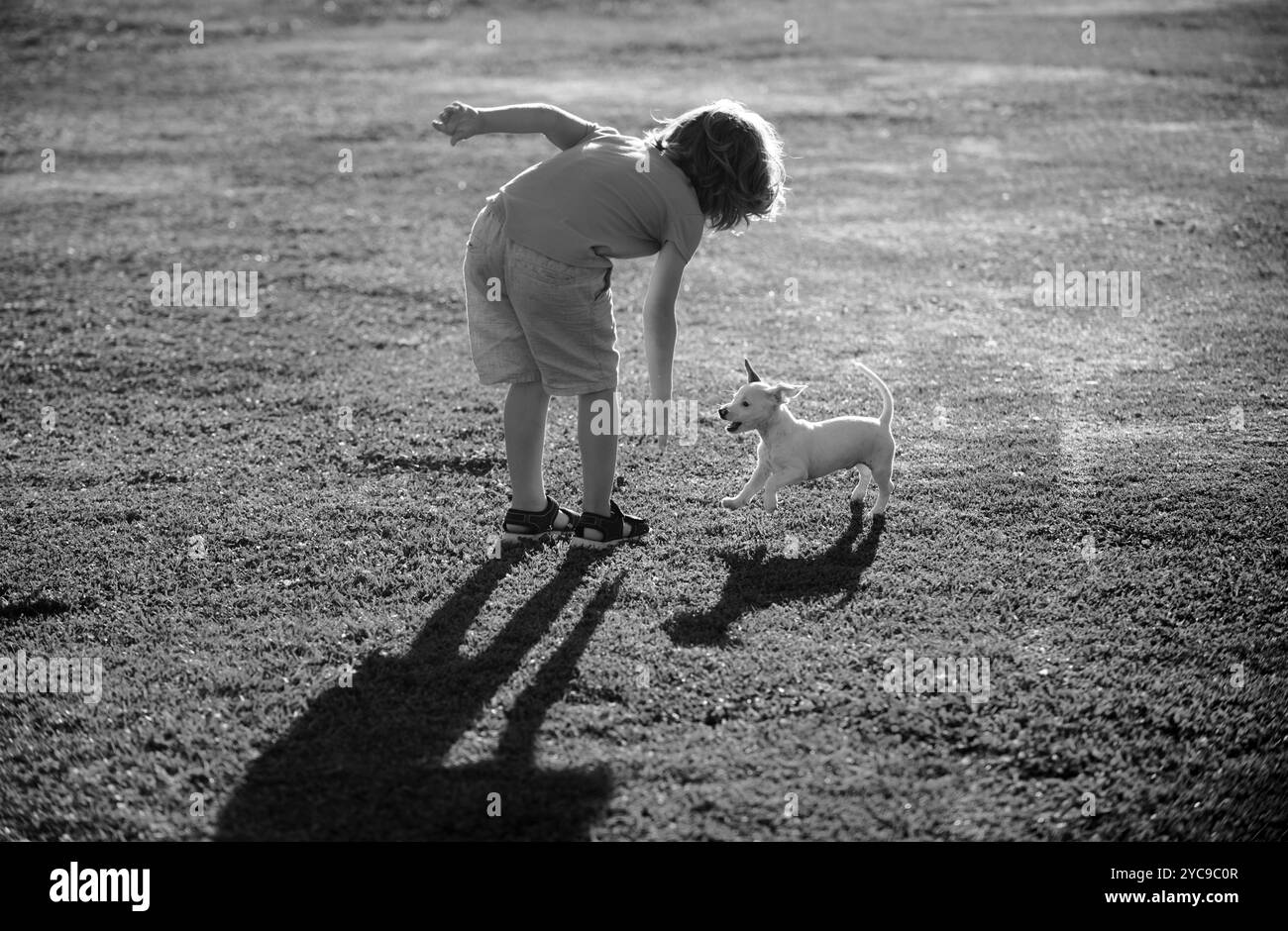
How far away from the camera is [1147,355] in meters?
7.85

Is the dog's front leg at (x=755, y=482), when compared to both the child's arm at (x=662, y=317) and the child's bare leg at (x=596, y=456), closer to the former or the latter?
the child's bare leg at (x=596, y=456)

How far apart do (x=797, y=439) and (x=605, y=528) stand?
0.94 meters

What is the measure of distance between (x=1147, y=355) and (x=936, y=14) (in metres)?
19.5

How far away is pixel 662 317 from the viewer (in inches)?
187

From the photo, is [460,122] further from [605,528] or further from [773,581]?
[773,581]

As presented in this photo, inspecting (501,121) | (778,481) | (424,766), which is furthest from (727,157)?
(424,766)

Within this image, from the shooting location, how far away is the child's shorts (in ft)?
15.5

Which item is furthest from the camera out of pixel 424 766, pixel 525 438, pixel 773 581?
pixel 525 438

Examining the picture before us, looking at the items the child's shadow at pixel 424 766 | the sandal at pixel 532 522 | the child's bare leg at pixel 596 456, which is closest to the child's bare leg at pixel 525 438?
the sandal at pixel 532 522

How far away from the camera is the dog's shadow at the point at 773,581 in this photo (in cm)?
465

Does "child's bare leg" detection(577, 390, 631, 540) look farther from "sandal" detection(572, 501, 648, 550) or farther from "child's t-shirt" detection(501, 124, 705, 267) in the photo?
"child's t-shirt" detection(501, 124, 705, 267)

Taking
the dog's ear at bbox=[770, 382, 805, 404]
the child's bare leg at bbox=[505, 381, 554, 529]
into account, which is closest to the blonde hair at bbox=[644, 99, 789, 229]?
the dog's ear at bbox=[770, 382, 805, 404]
